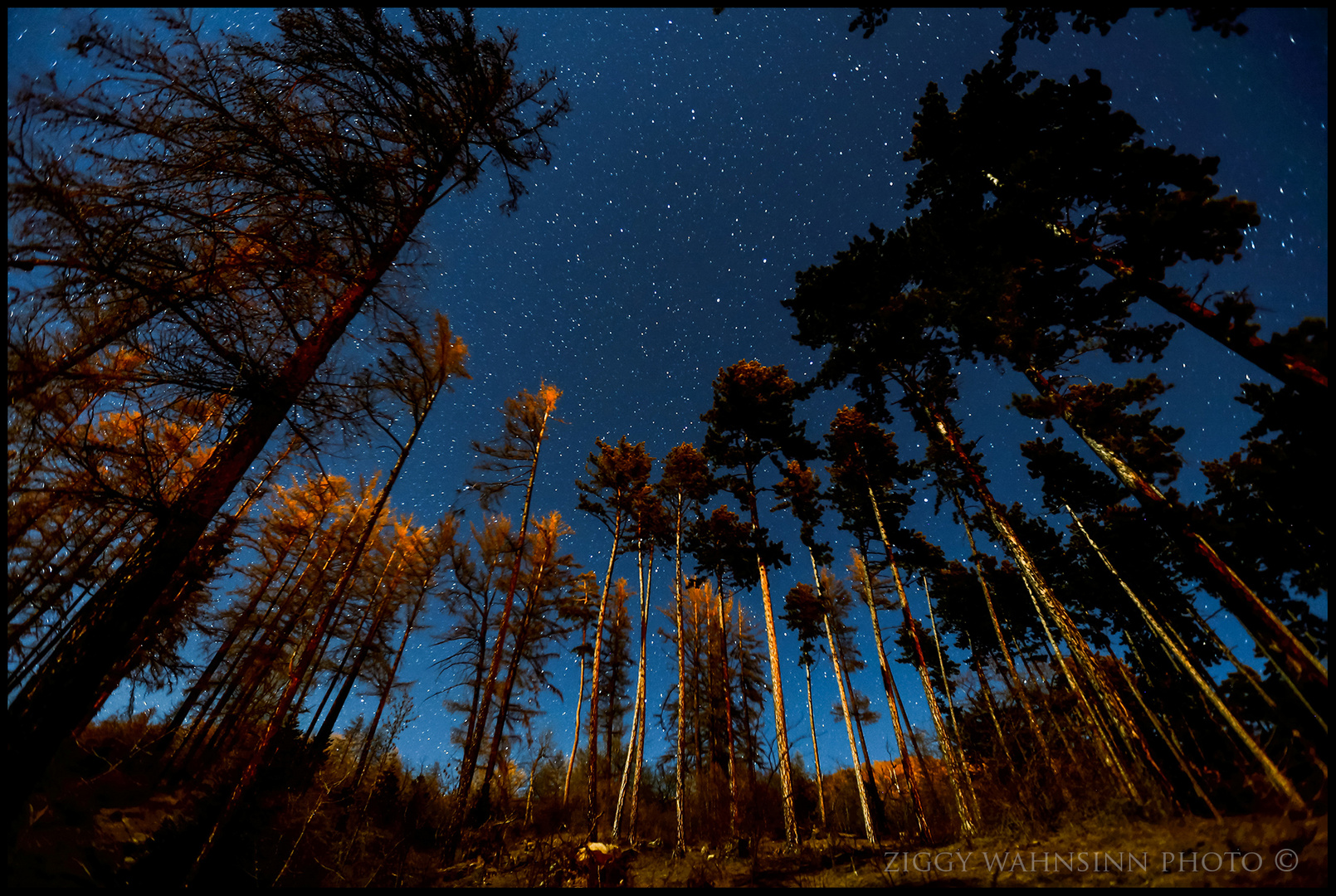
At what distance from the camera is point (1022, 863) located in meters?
4.88

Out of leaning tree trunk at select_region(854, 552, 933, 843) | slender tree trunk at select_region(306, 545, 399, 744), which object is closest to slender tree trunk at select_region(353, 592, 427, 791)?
slender tree trunk at select_region(306, 545, 399, 744)

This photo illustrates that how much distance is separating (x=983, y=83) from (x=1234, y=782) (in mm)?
13671

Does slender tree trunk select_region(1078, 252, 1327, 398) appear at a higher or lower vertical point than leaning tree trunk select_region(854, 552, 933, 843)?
higher

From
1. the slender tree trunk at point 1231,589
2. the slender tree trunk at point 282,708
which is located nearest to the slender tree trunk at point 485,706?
the slender tree trunk at point 282,708

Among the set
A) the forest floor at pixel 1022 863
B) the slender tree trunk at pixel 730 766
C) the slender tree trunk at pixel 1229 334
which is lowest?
the forest floor at pixel 1022 863

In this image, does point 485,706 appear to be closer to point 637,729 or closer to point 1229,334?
point 637,729

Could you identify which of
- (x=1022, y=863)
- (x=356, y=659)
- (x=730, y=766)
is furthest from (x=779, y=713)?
(x=356, y=659)

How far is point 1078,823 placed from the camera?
18.6 ft

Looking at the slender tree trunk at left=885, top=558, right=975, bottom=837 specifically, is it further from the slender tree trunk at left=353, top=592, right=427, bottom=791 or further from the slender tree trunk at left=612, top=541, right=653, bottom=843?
the slender tree trunk at left=353, top=592, right=427, bottom=791

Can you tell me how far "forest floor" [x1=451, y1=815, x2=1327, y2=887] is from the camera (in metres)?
3.57

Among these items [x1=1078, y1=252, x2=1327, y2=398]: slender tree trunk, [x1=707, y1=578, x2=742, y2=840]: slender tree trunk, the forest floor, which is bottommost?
the forest floor

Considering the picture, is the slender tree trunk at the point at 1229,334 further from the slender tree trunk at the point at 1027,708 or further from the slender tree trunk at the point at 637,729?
the slender tree trunk at the point at 637,729

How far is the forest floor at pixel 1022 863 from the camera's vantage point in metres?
3.57

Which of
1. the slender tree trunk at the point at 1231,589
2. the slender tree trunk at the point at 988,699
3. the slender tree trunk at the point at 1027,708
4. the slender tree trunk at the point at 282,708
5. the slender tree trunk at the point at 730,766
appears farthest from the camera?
the slender tree trunk at the point at 988,699
